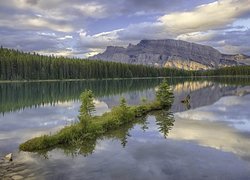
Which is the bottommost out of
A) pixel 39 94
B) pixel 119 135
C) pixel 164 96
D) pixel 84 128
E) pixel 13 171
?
pixel 39 94

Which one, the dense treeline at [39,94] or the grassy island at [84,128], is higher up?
the grassy island at [84,128]

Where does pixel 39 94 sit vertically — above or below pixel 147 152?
below

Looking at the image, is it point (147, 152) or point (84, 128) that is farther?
point (84, 128)

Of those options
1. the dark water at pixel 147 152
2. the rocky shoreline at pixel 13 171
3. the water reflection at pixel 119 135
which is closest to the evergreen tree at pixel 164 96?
the water reflection at pixel 119 135

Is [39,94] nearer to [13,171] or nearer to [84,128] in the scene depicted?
[84,128]

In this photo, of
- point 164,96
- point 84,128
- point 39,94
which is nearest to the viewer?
point 84,128

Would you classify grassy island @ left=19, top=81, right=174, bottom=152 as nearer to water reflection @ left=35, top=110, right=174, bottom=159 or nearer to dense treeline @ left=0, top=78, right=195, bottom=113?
water reflection @ left=35, top=110, right=174, bottom=159

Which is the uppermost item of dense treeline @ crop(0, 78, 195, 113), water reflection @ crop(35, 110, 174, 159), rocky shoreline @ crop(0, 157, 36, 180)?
rocky shoreline @ crop(0, 157, 36, 180)

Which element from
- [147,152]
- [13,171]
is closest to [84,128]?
[147,152]

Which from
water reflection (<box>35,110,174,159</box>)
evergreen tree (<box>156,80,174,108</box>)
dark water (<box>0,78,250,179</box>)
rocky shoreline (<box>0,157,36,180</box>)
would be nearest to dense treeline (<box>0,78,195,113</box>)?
→ dark water (<box>0,78,250,179</box>)

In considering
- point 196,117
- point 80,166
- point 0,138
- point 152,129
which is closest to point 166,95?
point 196,117

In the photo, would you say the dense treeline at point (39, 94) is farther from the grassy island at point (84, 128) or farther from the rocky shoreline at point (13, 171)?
the rocky shoreline at point (13, 171)

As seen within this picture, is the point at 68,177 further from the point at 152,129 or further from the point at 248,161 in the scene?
the point at 152,129

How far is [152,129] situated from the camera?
133ft
